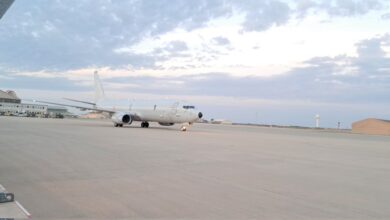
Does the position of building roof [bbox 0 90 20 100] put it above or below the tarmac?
above

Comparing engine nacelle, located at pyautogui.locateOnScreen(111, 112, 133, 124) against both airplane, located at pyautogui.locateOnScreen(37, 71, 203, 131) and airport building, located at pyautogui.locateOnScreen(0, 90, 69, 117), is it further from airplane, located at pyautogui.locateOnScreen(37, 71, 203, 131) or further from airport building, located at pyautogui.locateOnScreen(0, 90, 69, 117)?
airport building, located at pyautogui.locateOnScreen(0, 90, 69, 117)

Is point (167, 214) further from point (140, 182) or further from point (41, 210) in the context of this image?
point (140, 182)

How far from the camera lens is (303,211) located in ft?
19.9

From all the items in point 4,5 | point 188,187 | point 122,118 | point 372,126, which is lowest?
point 188,187

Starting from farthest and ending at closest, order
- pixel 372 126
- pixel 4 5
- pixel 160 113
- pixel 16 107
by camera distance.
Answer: pixel 16 107 → pixel 372 126 → pixel 160 113 → pixel 4 5

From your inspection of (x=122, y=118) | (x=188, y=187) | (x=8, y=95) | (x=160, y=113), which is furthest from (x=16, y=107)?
(x=188, y=187)

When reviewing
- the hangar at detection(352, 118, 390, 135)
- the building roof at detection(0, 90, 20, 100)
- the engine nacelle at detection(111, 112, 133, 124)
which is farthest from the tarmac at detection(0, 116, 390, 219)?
the building roof at detection(0, 90, 20, 100)

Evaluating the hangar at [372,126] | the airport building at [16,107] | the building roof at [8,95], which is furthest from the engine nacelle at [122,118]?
the building roof at [8,95]

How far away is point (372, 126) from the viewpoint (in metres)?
69.4

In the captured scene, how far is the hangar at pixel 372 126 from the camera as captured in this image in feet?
217

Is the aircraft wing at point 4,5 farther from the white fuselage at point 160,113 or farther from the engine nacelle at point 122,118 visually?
the engine nacelle at point 122,118

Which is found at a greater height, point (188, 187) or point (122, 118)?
point (122, 118)

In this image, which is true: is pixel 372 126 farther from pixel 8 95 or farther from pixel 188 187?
pixel 8 95

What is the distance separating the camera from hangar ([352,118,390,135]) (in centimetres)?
6625
